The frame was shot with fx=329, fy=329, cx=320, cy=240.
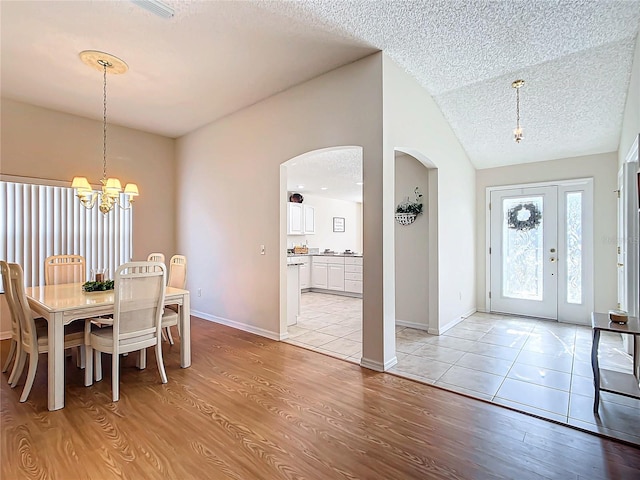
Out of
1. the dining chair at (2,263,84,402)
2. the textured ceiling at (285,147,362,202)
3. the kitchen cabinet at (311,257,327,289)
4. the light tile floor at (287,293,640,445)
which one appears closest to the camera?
the light tile floor at (287,293,640,445)

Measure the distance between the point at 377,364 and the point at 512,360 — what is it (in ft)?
4.74

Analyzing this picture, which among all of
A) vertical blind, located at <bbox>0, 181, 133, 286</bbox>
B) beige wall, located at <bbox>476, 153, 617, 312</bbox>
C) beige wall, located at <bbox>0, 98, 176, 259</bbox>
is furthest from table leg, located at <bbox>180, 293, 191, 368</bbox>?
beige wall, located at <bbox>476, 153, 617, 312</bbox>

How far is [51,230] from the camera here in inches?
175

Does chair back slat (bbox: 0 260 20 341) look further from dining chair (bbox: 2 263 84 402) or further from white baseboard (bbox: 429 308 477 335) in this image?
white baseboard (bbox: 429 308 477 335)

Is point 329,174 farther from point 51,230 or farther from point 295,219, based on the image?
point 51,230

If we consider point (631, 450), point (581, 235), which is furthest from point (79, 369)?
point (581, 235)

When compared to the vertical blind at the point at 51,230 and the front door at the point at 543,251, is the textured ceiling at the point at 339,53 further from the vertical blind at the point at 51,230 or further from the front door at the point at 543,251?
the vertical blind at the point at 51,230

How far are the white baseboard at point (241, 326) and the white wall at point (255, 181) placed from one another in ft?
0.05

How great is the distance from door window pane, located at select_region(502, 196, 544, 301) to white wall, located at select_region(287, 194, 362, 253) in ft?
16.1

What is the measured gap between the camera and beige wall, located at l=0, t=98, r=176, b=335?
4195mm

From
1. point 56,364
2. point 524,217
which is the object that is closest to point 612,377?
point 524,217

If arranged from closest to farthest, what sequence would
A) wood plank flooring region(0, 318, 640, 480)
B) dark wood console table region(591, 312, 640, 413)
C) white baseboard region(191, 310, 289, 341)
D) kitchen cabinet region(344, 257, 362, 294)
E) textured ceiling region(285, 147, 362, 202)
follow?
wood plank flooring region(0, 318, 640, 480)
dark wood console table region(591, 312, 640, 413)
white baseboard region(191, 310, 289, 341)
textured ceiling region(285, 147, 362, 202)
kitchen cabinet region(344, 257, 362, 294)

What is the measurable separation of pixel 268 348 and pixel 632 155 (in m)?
4.20

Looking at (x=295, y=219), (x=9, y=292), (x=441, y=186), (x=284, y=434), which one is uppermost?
(x=441, y=186)
